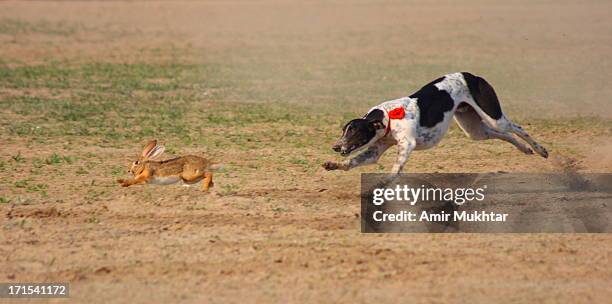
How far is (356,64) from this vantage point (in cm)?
2528

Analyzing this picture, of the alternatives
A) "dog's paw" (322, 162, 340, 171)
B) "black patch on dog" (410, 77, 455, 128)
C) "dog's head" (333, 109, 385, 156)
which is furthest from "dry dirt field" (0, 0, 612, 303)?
"black patch on dog" (410, 77, 455, 128)

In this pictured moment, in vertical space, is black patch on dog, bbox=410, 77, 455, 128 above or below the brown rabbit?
above

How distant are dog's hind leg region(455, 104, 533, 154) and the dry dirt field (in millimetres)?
640

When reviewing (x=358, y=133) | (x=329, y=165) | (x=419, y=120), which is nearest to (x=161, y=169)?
(x=329, y=165)

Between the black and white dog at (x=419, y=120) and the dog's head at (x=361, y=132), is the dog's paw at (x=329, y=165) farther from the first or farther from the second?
the dog's head at (x=361, y=132)

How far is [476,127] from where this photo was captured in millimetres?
11273

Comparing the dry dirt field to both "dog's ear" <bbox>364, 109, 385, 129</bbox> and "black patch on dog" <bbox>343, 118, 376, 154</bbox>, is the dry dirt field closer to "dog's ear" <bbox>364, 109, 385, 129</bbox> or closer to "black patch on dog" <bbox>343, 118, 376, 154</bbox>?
"black patch on dog" <bbox>343, 118, 376, 154</bbox>

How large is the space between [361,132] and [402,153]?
0.47 metres

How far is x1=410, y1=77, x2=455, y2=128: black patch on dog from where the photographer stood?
33.4ft

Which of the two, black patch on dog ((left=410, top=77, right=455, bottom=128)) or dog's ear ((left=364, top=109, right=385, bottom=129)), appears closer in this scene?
dog's ear ((left=364, top=109, right=385, bottom=129))

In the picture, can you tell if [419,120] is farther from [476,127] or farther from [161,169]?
[161,169]

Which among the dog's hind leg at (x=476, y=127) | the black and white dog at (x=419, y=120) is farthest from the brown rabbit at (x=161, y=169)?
the dog's hind leg at (x=476, y=127)

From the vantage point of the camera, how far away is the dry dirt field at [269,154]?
25.5ft

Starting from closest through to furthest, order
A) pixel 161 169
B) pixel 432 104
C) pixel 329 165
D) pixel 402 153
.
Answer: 1. pixel 161 169
2. pixel 402 153
3. pixel 329 165
4. pixel 432 104
